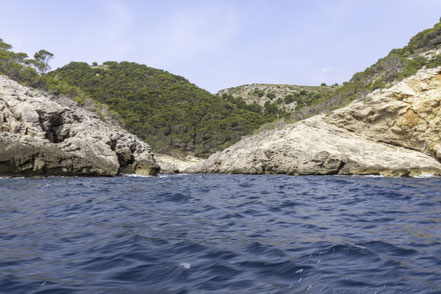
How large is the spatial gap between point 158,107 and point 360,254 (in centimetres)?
7402

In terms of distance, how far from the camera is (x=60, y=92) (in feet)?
163

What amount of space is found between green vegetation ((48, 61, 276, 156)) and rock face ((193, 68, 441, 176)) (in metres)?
28.1

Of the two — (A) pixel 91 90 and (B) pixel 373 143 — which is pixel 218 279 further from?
(A) pixel 91 90

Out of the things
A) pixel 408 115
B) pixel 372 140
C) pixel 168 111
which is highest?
pixel 168 111

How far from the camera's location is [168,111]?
7356 centimetres

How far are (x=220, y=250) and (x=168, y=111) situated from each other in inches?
2754

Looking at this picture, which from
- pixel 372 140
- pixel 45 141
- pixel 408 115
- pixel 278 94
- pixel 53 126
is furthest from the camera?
pixel 278 94

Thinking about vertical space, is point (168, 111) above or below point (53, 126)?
above

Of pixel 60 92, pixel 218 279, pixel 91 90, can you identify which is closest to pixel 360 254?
pixel 218 279

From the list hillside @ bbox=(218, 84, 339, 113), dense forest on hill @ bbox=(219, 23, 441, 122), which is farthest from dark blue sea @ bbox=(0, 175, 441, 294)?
hillside @ bbox=(218, 84, 339, 113)

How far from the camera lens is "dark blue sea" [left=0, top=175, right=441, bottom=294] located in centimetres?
394

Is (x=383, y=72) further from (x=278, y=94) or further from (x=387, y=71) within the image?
(x=278, y=94)

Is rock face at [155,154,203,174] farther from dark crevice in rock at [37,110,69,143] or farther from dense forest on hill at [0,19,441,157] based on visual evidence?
dark crevice in rock at [37,110,69,143]

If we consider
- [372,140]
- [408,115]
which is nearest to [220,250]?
[408,115]
